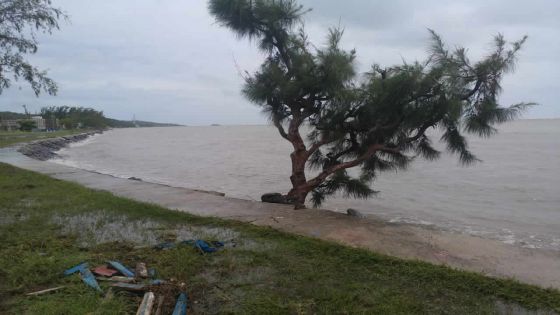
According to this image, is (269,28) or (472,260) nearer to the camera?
(472,260)

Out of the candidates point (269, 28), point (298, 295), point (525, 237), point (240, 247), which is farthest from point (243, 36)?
point (525, 237)

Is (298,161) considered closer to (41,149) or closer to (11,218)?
(11,218)

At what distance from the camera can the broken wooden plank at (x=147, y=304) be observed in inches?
114

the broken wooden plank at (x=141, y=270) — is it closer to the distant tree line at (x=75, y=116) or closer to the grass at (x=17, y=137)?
the grass at (x=17, y=137)

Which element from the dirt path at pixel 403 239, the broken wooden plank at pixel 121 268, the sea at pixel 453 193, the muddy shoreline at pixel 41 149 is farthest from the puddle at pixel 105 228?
the muddy shoreline at pixel 41 149

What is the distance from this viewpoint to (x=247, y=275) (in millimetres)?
3672

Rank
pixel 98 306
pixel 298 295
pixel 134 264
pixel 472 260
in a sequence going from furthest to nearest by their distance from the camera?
pixel 472 260 → pixel 134 264 → pixel 298 295 → pixel 98 306

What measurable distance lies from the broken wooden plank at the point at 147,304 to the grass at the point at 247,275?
11 centimetres

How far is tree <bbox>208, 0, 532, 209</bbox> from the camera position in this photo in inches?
244

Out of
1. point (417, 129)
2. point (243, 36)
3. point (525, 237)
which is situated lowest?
point (525, 237)

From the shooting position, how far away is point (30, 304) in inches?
121

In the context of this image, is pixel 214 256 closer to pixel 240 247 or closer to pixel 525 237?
pixel 240 247

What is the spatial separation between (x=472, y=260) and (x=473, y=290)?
104 cm

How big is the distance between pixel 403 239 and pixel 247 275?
218cm
